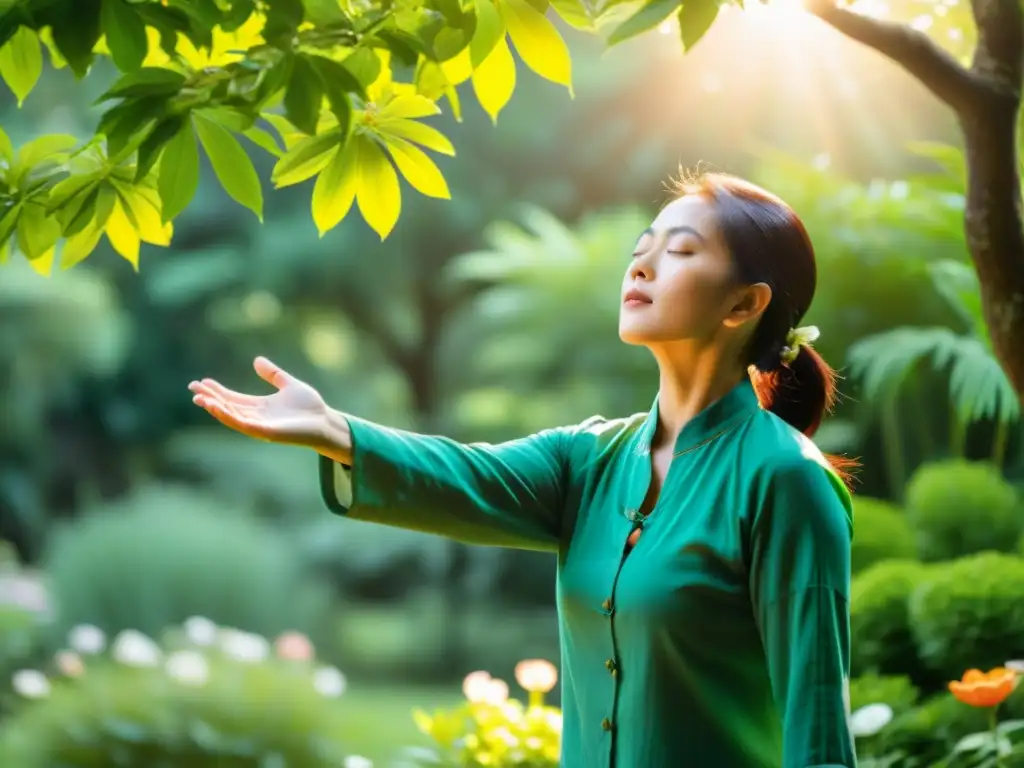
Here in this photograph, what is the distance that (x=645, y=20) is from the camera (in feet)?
2.61

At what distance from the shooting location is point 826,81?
4.50 m

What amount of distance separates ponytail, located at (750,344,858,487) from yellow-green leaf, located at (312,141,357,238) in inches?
13.9

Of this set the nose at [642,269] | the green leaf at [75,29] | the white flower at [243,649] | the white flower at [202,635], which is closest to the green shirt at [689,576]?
the nose at [642,269]

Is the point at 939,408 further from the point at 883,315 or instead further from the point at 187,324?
the point at 187,324

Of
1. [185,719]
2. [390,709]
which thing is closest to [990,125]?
[185,719]

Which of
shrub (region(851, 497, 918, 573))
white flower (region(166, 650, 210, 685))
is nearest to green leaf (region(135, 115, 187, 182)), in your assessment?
shrub (region(851, 497, 918, 573))

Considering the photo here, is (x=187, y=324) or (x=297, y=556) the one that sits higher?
(x=187, y=324)

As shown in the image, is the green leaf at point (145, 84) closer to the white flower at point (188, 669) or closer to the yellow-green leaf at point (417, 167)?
the yellow-green leaf at point (417, 167)

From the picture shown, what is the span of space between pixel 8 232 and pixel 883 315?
206 centimetres

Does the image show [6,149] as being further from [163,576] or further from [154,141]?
[163,576]

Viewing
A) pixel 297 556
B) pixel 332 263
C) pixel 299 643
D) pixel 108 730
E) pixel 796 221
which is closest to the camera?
pixel 796 221

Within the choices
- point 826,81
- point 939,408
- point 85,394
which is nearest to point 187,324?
point 85,394

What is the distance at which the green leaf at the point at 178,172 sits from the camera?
35.4 inches

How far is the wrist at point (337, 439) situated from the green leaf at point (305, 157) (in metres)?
0.17
